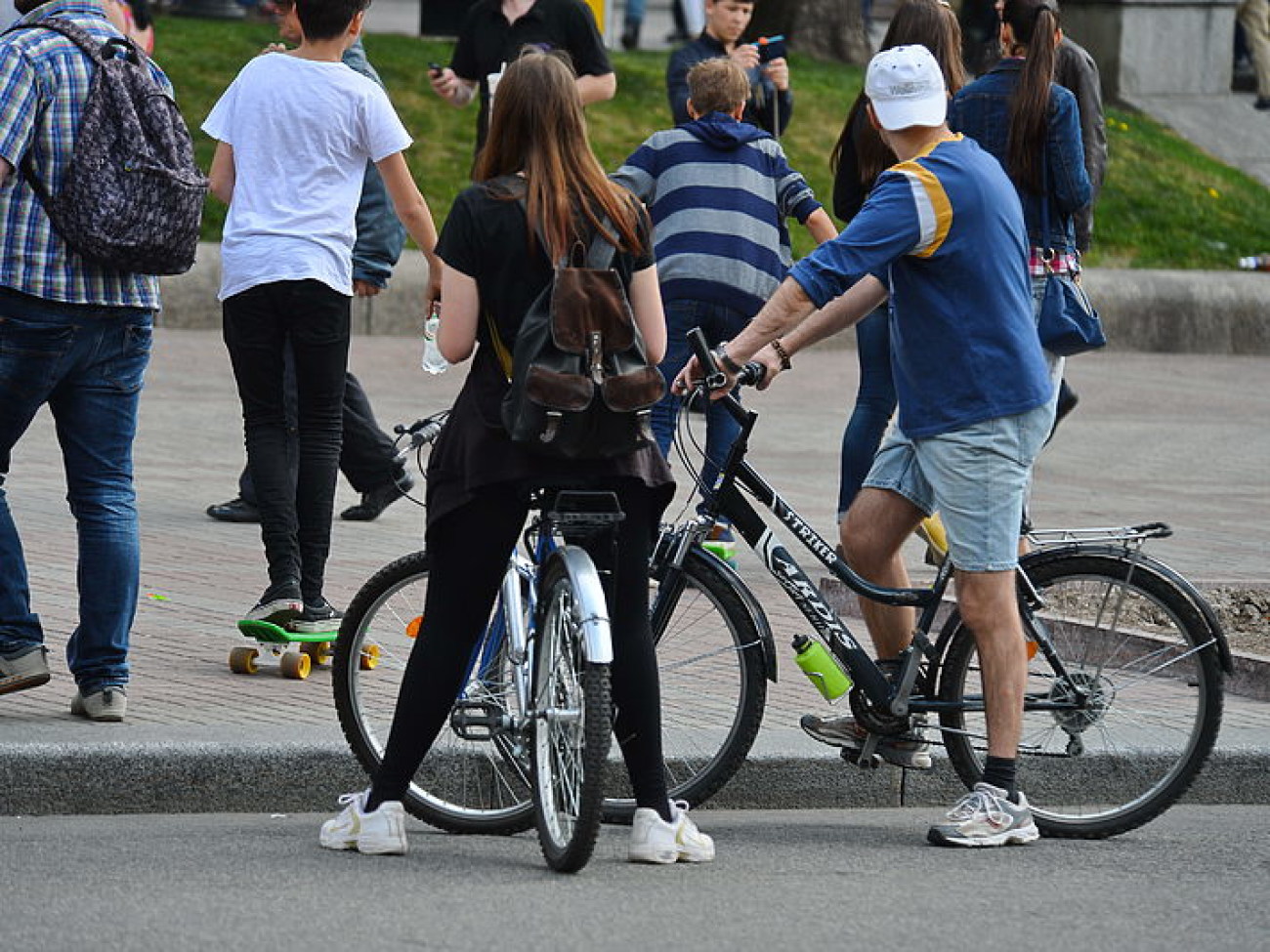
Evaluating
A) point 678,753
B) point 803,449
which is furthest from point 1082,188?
point 803,449

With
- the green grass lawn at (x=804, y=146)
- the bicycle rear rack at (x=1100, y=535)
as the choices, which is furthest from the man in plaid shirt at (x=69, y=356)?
the green grass lawn at (x=804, y=146)

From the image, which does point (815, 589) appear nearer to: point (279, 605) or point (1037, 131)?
point (279, 605)

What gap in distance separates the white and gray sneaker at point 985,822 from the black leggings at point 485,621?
704 mm

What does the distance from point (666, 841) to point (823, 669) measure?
77 centimetres

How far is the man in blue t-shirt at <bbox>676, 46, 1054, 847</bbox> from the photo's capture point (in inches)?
213

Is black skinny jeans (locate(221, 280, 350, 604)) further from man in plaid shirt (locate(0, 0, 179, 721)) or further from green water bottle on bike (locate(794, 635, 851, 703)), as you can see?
green water bottle on bike (locate(794, 635, 851, 703))

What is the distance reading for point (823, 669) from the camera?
230 inches

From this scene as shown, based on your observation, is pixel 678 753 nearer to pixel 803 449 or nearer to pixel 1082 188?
pixel 1082 188

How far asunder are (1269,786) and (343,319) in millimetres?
2755

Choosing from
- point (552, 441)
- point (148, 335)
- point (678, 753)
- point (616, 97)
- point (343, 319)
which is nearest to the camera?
point (552, 441)

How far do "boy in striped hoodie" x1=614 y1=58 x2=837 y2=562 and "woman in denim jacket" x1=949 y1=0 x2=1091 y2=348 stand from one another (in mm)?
733

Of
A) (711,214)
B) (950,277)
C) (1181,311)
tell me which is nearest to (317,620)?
(711,214)

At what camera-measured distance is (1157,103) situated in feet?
68.4

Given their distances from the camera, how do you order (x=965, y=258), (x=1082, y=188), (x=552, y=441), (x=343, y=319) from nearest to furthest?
(x=552, y=441)
(x=965, y=258)
(x=343, y=319)
(x=1082, y=188)
